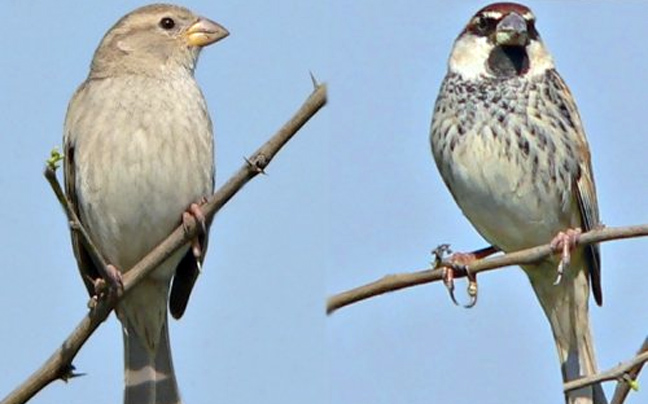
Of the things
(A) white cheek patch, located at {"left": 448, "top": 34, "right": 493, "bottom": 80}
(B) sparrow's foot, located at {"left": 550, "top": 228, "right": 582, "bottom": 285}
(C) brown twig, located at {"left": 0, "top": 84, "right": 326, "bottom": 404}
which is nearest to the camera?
(C) brown twig, located at {"left": 0, "top": 84, "right": 326, "bottom": 404}

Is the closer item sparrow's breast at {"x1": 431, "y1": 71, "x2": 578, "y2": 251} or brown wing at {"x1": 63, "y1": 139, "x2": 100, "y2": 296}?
sparrow's breast at {"x1": 431, "y1": 71, "x2": 578, "y2": 251}

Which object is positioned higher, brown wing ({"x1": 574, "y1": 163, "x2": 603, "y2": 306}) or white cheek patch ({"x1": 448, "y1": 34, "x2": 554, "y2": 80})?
white cheek patch ({"x1": 448, "y1": 34, "x2": 554, "y2": 80})

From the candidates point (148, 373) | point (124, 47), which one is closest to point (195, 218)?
point (148, 373)

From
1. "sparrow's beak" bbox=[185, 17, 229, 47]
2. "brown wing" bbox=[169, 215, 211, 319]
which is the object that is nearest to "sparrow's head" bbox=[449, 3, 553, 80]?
"sparrow's beak" bbox=[185, 17, 229, 47]

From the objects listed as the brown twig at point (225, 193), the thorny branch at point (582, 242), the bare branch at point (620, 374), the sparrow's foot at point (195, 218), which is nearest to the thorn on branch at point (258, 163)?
the brown twig at point (225, 193)

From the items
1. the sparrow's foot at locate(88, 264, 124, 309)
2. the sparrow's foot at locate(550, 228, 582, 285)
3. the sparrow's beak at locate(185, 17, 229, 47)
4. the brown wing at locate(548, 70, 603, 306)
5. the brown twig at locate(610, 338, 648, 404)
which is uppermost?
the sparrow's beak at locate(185, 17, 229, 47)

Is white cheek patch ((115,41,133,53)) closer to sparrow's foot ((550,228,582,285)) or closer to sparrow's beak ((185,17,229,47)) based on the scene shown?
sparrow's beak ((185,17,229,47))

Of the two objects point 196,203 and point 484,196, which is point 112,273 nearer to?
point 196,203

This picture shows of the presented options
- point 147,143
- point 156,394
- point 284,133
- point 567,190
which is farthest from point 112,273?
point 567,190
